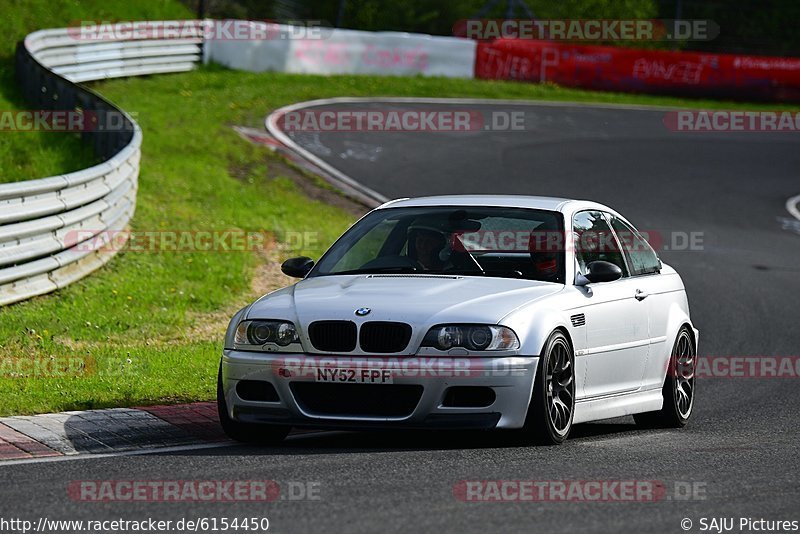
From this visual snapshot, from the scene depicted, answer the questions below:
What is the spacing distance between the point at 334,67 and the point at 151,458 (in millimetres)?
27948

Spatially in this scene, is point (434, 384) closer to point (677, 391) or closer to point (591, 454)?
point (591, 454)

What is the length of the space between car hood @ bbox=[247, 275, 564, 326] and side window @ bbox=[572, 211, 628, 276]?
60 cm

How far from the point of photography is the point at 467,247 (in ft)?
29.0

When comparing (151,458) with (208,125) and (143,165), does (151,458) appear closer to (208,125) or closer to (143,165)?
(143,165)

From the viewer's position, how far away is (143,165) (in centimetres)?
2020

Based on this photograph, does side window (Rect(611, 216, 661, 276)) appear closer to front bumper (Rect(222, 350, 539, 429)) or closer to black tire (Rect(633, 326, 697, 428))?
black tire (Rect(633, 326, 697, 428))

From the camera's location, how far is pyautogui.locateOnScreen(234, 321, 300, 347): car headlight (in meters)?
7.89

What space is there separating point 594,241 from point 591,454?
2052 mm

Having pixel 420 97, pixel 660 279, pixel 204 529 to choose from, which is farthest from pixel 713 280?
pixel 420 97

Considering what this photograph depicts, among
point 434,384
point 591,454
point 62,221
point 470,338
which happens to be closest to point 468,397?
point 434,384

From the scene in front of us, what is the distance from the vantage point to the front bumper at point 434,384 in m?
7.60

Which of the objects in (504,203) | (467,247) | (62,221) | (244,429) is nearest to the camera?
(244,429)

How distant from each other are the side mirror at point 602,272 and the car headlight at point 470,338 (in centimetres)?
113

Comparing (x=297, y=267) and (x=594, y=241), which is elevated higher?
(x=594, y=241)
